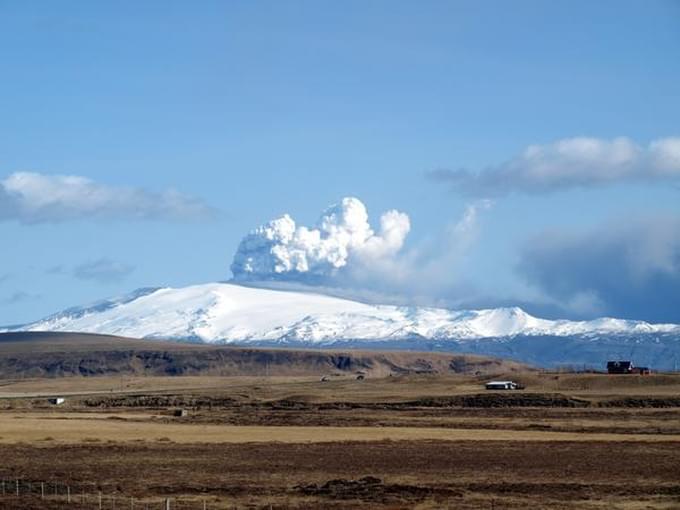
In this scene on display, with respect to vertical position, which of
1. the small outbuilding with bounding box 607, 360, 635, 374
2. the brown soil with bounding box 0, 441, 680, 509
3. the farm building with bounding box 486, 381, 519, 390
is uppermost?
the small outbuilding with bounding box 607, 360, 635, 374

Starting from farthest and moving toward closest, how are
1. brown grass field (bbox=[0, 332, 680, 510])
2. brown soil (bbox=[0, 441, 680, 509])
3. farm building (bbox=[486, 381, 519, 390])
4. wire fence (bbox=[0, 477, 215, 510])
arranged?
farm building (bbox=[486, 381, 519, 390])
brown grass field (bbox=[0, 332, 680, 510])
brown soil (bbox=[0, 441, 680, 509])
wire fence (bbox=[0, 477, 215, 510])

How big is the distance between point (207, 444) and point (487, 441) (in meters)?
17.2

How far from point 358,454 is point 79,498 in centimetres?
2322

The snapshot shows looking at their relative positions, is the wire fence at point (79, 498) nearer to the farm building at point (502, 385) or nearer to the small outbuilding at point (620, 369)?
the farm building at point (502, 385)

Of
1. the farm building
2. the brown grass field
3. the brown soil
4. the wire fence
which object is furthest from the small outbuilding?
the wire fence

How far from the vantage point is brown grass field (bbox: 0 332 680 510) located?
5384 centimetres

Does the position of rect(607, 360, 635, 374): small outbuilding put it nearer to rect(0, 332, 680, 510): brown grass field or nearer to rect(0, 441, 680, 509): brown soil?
rect(0, 332, 680, 510): brown grass field

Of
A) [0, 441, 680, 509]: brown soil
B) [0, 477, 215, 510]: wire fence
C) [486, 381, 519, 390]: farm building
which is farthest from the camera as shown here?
[486, 381, 519, 390]: farm building

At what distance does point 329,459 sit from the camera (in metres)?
70.6

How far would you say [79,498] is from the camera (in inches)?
2104

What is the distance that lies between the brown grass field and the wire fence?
99 millimetres

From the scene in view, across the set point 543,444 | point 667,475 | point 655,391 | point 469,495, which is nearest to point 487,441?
point 543,444

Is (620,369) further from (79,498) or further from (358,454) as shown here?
(79,498)

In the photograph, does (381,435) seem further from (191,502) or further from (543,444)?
(191,502)
